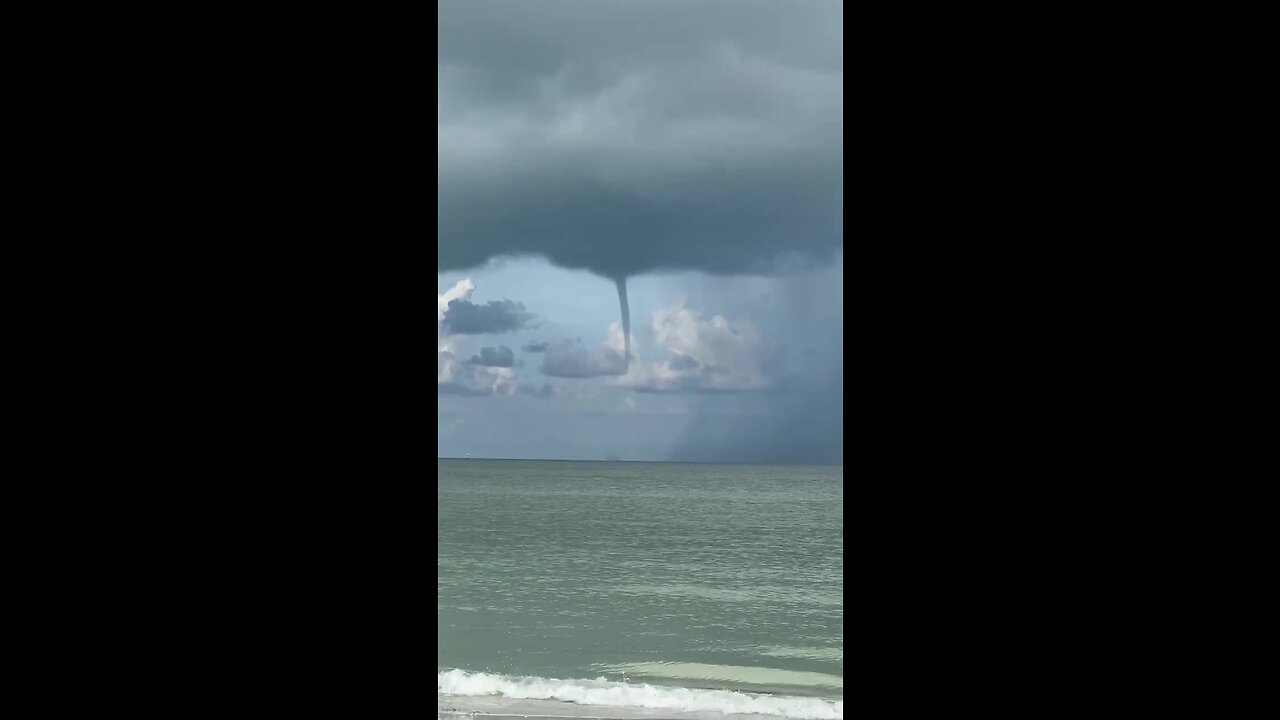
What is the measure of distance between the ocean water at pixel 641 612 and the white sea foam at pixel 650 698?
19 mm

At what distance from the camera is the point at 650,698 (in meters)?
6.20

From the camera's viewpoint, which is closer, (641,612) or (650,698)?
(650,698)

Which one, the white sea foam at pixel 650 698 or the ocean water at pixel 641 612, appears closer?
the white sea foam at pixel 650 698

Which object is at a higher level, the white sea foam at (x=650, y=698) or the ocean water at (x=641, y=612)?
the white sea foam at (x=650, y=698)

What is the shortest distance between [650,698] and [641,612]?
5848 millimetres

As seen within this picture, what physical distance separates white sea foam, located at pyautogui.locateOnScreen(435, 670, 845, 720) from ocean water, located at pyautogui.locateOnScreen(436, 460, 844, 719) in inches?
0.7

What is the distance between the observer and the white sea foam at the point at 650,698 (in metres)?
5.58

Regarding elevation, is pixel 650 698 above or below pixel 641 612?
above

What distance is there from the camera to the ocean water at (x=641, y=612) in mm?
6055

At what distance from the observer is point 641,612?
39.2 feet
